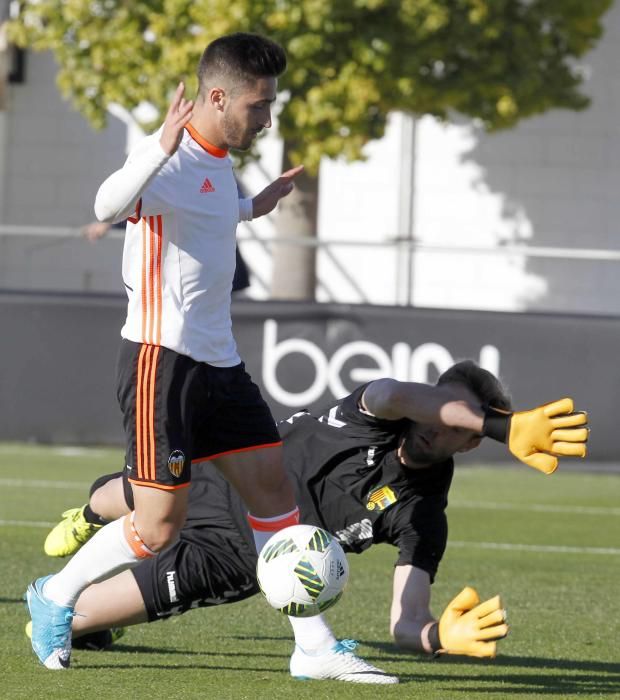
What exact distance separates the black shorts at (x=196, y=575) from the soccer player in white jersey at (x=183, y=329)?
224mm

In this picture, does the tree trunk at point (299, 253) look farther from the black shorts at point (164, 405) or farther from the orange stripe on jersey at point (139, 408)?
the orange stripe on jersey at point (139, 408)

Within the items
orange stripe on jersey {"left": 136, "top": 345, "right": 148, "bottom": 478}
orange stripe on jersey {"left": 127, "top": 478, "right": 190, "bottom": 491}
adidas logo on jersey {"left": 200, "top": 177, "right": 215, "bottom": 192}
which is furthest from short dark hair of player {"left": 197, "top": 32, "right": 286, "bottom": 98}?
orange stripe on jersey {"left": 127, "top": 478, "right": 190, "bottom": 491}

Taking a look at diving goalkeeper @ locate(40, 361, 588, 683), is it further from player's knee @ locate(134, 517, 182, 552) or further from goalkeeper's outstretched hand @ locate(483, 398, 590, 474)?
player's knee @ locate(134, 517, 182, 552)

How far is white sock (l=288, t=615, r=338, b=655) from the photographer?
541cm

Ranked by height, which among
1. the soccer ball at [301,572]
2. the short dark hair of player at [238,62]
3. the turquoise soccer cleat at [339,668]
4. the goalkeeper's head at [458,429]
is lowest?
the turquoise soccer cleat at [339,668]

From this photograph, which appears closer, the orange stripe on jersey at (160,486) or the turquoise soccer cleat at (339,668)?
the orange stripe on jersey at (160,486)

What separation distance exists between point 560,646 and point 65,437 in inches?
330

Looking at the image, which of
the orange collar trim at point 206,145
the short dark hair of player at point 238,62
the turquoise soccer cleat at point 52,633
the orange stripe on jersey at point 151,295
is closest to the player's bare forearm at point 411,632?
the turquoise soccer cleat at point 52,633

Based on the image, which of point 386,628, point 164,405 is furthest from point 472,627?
point 386,628

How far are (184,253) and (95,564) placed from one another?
45.1 inches

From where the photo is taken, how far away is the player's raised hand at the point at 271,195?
601 cm

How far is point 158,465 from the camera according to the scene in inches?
204

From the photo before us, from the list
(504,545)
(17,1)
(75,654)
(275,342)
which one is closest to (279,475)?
(75,654)

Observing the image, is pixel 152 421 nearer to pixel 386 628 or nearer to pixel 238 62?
pixel 238 62
